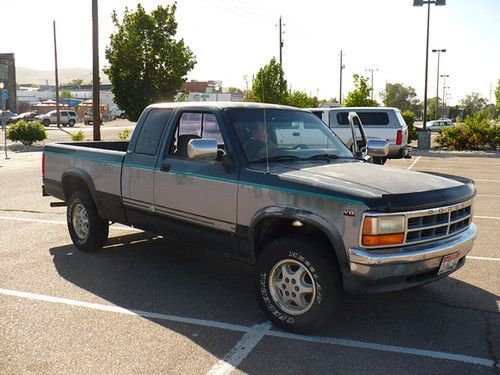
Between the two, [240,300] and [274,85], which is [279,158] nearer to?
[240,300]

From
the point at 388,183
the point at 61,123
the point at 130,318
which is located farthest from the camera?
the point at 61,123

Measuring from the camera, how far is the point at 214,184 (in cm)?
495

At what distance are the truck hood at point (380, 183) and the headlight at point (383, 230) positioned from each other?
94 mm

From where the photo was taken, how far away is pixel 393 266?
3.95 metres

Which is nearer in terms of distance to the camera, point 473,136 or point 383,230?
point 383,230

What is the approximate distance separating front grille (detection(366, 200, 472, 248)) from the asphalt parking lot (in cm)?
85

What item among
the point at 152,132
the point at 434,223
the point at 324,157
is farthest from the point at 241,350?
the point at 152,132

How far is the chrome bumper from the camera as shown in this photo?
389cm

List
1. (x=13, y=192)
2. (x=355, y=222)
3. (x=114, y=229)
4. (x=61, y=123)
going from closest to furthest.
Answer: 1. (x=355, y=222)
2. (x=114, y=229)
3. (x=13, y=192)
4. (x=61, y=123)

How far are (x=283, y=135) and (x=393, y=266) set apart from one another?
1900 mm

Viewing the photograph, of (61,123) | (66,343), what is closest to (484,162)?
(66,343)

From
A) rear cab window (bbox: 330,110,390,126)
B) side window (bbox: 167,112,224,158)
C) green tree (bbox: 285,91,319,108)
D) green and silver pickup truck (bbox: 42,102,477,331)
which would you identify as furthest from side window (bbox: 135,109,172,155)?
green tree (bbox: 285,91,319,108)

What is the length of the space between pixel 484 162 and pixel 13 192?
1804cm

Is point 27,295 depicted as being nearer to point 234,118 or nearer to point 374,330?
point 234,118
